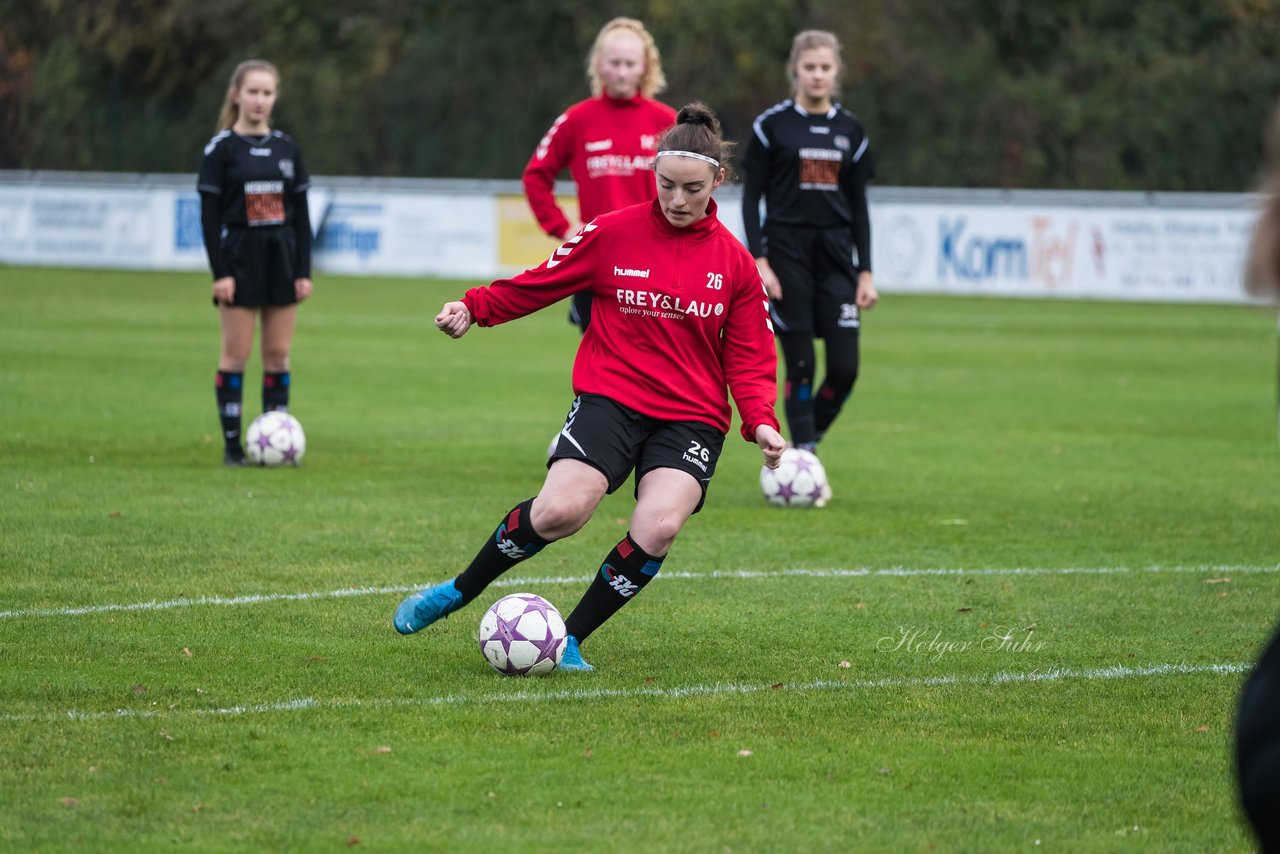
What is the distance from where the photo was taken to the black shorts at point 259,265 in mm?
10680

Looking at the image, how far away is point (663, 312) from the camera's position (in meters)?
6.23

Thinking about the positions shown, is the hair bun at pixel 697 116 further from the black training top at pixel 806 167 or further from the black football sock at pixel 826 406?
the black football sock at pixel 826 406

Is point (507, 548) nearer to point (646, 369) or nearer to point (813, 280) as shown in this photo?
point (646, 369)

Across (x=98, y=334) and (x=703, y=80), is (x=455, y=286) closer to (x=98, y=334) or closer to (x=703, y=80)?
(x=98, y=334)

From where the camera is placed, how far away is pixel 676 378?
6234 millimetres

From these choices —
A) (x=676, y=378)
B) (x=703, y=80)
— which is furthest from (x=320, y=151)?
(x=676, y=378)

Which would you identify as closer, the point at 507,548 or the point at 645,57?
the point at 507,548

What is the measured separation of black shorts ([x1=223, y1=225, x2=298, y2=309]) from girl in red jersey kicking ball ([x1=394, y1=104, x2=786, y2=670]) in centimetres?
463

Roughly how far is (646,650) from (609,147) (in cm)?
466

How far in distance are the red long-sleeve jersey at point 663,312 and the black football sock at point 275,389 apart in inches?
201

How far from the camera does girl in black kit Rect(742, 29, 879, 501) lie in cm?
1016

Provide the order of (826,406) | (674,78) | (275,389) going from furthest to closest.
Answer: (674,78)
(275,389)
(826,406)

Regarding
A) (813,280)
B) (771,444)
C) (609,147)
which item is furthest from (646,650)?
(609,147)

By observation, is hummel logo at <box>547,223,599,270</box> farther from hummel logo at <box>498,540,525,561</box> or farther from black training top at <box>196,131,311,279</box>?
black training top at <box>196,131,311,279</box>
